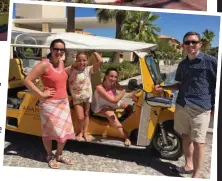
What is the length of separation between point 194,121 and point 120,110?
817 millimetres

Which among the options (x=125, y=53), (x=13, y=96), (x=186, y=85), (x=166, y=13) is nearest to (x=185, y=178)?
(x=186, y=85)

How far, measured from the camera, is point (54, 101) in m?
3.15

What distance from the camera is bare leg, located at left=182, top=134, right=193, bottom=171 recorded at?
10.7 feet

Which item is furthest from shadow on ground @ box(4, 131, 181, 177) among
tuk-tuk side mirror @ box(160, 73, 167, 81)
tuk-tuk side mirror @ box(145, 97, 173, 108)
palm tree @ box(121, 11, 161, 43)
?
palm tree @ box(121, 11, 161, 43)

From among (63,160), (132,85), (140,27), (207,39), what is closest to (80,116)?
(63,160)

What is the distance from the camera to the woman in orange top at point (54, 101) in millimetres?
3049

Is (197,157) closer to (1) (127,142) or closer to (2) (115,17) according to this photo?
(1) (127,142)

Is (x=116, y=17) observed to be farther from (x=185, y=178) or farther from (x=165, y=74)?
(x=185, y=178)

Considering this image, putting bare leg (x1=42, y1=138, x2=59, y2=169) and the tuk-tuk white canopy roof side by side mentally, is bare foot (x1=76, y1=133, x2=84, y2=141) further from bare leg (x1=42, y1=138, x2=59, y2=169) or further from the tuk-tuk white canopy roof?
the tuk-tuk white canopy roof

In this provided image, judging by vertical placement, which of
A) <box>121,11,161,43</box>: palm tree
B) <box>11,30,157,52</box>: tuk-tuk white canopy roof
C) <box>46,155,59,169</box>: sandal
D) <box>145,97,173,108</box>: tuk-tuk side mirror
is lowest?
<box>46,155,59,169</box>: sandal

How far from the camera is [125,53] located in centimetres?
328

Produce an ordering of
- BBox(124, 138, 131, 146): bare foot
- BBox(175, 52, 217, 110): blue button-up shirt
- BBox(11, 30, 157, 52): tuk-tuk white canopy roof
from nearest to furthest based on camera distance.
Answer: BBox(175, 52, 217, 110): blue button-up shirt → BBox(11, 30, 157, 52): tuk-tuk white canopy roof → BBox(124, 138, 131, 146): bare foot

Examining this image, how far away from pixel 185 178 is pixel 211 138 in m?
0.49

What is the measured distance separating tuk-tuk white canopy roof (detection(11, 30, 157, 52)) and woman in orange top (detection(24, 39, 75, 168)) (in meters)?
0.11
